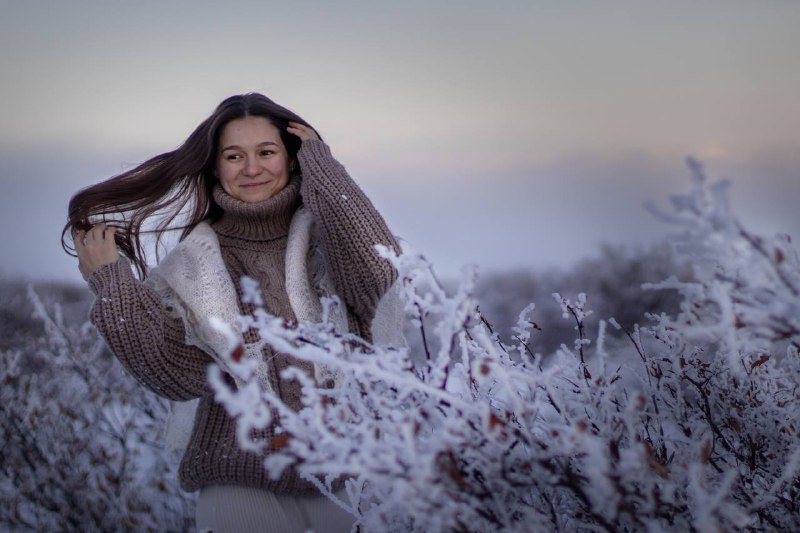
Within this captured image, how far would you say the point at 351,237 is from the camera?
2086mm

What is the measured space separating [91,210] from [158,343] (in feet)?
2.14

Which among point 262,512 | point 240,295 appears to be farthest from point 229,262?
point 262,512

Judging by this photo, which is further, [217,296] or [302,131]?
[302,131]

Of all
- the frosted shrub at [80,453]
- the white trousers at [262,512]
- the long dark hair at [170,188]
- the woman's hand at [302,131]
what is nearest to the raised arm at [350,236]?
the woman's hand at [302,131]

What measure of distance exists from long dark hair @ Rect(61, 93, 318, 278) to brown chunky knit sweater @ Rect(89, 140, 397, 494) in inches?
7.0

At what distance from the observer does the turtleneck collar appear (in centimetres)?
226

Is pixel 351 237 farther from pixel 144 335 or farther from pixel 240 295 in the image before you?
pixel 144 335

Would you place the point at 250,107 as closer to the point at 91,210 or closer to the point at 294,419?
the point at 91,210

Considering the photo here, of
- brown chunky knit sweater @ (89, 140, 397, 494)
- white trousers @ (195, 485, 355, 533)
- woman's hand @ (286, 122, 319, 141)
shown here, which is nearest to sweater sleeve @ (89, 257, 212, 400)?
brown chunky knit sweater @ (89, 140, 397, 494)

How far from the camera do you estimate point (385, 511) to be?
1.08 meters

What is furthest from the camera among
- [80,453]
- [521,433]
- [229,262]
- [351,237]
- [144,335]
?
[80,453]

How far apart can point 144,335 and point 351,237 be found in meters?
0.67

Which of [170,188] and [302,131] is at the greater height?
[302,131]

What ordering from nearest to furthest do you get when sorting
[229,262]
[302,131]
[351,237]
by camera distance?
1. [351,237]
2. [229,262]
3. [302,131]
